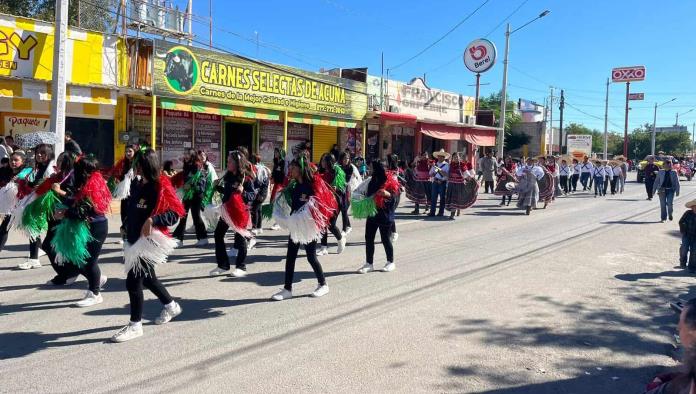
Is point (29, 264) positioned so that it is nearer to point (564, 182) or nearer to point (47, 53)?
point (47, 53)

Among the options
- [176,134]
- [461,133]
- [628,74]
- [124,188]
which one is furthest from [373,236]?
[628,74]

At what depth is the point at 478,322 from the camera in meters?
5.68

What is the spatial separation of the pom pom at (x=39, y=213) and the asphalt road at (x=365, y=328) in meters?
0.72

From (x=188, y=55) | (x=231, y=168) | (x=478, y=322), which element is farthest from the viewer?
(x=188, y=55)

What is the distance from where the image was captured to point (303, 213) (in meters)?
6.17

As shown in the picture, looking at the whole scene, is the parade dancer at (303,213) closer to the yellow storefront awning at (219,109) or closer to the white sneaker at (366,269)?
the white sneaker at (366,269)

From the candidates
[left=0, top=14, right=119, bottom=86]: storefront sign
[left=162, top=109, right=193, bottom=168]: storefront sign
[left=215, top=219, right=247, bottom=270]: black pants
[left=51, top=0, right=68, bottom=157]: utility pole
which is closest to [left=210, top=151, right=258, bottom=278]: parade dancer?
[left=215, top=219, right=247, bottom=270]: black pants

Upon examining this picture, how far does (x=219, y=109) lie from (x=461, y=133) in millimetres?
16086

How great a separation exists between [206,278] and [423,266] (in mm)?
3170

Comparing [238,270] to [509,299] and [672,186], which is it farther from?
[672,186]

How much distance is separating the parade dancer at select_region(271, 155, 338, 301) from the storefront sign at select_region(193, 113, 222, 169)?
→ 1310cm

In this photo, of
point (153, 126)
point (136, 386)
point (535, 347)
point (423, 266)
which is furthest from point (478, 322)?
point (153, 126)

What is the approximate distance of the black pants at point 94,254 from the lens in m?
5.83

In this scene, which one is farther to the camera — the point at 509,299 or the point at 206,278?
the point at 206,278
